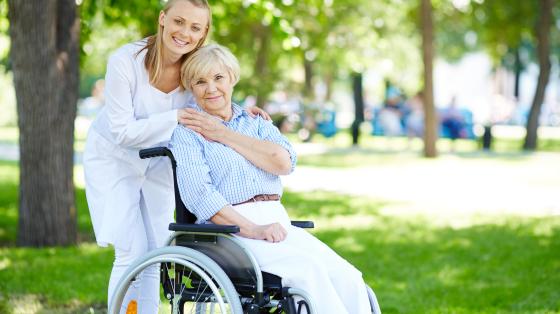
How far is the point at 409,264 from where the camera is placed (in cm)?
796

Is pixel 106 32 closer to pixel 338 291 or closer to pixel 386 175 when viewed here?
pixel 386 175

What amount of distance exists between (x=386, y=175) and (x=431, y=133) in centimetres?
370

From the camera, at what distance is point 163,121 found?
405cm

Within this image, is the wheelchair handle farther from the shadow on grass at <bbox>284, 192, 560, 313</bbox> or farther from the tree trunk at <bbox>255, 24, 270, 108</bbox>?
the tree trunk at <bbox>255, 24, 270, 108</bbox>

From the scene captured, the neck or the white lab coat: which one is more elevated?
the neck

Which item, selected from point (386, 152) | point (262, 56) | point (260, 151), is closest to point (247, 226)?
point (260, 151)

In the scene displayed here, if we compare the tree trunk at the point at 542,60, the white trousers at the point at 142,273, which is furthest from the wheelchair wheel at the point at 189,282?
the tree trunk at the point at 542,60

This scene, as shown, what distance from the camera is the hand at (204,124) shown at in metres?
4.00

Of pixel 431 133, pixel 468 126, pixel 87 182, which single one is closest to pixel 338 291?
pixel 87 182

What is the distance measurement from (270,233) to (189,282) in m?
0.43

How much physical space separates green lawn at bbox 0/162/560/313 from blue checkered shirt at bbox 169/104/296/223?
1779mm

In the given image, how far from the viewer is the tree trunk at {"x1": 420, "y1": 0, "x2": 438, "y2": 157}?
18859 millimetres

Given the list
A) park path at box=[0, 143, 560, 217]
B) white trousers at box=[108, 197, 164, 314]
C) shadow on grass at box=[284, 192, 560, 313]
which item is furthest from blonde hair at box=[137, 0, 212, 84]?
park path at box=[0, 143, 560, 217]

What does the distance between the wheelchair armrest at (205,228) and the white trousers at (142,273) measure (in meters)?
0.57
